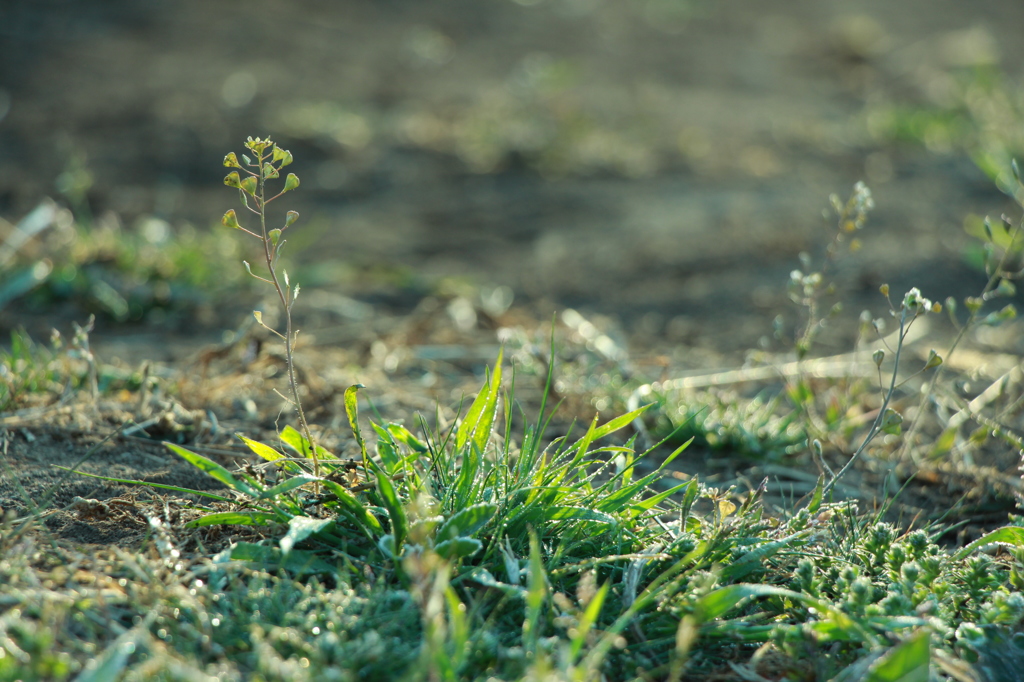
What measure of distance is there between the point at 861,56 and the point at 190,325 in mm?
8277

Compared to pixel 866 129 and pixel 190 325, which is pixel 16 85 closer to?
pixel 190 325

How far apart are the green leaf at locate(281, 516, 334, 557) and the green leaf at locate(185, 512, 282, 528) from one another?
8 centimetres

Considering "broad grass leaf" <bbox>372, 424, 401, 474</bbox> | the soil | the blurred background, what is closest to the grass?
"broad grass leaf" <bbox>372, 424, 401, 474</bbox>

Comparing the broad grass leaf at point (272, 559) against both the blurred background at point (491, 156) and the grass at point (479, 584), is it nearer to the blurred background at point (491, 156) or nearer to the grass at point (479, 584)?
the grass at point (479, 584)

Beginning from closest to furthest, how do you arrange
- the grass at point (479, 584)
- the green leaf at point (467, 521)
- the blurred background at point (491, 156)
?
the grass at point (479, 584), the green leaf at point (467, 521), the blurred background at point (491, 156)

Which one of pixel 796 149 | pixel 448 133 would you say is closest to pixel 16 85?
pixel 448 133

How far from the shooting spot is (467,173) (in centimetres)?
579

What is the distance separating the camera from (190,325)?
3.59 metres

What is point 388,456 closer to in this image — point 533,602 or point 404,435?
point 404,435

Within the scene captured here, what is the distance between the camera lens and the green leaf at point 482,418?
5.83 feet

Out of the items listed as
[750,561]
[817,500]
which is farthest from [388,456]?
[817,500]

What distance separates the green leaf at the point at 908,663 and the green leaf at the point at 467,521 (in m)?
0.73

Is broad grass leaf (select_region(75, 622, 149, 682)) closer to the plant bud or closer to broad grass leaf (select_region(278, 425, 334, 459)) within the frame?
broad grass leaf (select_region(278, 425, 334, 459))

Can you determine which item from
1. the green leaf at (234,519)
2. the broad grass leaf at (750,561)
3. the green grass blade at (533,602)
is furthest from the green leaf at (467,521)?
the broad grass leaf at (750,561)
